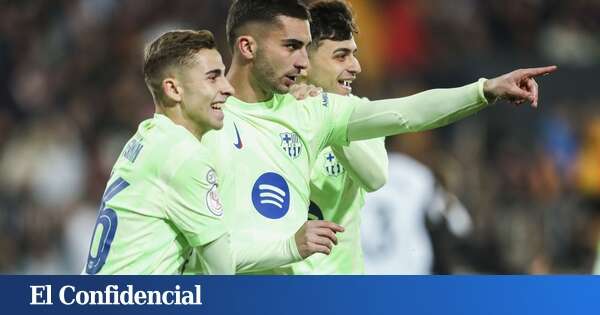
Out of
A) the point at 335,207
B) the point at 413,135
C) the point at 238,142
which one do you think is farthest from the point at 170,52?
the point at 413,135

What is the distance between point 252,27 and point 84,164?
17.6 feet

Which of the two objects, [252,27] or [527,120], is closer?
[252,27]

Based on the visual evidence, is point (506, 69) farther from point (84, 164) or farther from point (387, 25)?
point (84, 164)

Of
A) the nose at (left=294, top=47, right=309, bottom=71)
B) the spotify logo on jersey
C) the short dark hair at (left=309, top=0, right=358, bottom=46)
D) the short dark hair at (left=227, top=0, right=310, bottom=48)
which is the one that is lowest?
the spotify logo on jersey

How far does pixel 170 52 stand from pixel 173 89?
127 mm

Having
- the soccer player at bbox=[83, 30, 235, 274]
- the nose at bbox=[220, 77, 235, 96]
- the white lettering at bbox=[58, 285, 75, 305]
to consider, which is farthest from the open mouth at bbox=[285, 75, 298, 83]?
the white lettering at bbox=[58, 285, 75, 305]

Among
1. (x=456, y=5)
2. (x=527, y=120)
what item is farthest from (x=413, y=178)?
(x=456, y=5)

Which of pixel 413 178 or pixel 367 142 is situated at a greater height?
pixel 413 178

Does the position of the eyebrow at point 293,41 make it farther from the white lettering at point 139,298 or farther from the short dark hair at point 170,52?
the white lettering at point 139,298

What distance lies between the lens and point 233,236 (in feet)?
16.6

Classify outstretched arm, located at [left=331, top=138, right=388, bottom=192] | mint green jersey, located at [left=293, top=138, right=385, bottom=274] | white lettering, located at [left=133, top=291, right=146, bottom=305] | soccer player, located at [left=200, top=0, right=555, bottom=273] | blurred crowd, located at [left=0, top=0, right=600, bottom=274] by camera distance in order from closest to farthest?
1. white lettering, located at [left=133, top=291, right=146, bottom=305]
2. soccer player, located at [left=200, top=0, right=555, bottom=273]
3. outstretched arm, located at [left=331, top=138, right=388, bottom=192]
4. mint green jersey, located at [left=293, top=138, right=385, bottom=274]
5. blurred crowd, located at [left=0, top=0, right=600, bottom=274]

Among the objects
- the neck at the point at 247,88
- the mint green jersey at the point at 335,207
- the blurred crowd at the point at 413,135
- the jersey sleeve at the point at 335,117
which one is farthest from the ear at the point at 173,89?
the blurred crowd at the point at 413,135

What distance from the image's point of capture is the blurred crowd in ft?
33.6

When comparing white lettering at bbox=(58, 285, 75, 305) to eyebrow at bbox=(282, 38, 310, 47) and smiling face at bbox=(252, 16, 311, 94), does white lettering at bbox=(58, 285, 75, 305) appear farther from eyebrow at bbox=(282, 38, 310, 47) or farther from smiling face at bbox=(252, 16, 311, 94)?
eyebrow at bbox=(282, 38, 310, 47)
